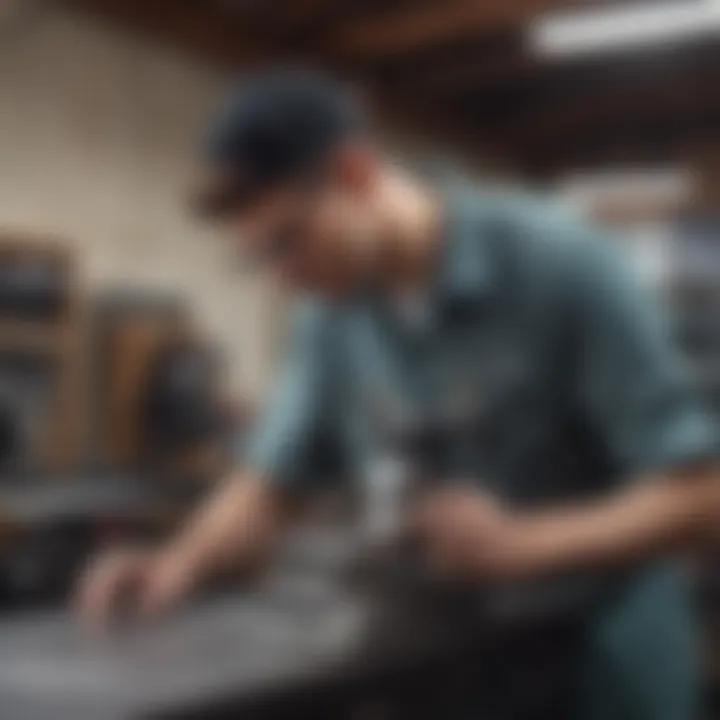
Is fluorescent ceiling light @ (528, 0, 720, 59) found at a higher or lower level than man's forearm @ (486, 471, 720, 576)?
higher

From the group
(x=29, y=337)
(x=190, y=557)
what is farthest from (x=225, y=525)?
(x=29, y=337)

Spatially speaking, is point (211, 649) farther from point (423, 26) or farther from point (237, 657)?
point (423, 26)

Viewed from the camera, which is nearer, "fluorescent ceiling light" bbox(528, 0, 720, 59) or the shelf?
the shelf

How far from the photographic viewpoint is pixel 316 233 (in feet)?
1.76

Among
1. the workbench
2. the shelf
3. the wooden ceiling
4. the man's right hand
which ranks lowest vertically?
the workbench

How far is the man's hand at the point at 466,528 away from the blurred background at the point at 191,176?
0.10 meters

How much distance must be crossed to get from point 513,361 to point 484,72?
16cm

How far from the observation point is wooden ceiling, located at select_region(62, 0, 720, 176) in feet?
1.92

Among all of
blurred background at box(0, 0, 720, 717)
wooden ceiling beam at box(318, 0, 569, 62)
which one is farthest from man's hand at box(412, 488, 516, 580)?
wooden ceiling beam at box(318, 0, 569, 62)

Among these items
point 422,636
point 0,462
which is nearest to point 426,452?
point 422,636

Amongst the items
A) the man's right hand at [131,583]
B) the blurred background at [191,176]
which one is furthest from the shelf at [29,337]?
the man's right hand at [131,583]

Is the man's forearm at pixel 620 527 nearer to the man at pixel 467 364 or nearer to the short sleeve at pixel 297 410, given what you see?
the man at pixel 467 364

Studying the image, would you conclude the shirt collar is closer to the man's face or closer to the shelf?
the man's face

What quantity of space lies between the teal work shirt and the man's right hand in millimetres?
96
